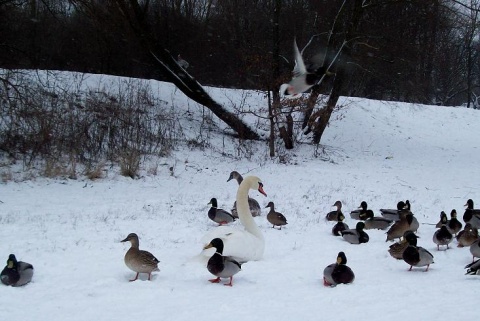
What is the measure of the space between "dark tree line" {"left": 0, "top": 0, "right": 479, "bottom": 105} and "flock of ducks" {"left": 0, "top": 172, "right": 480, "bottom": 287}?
9.18 metres

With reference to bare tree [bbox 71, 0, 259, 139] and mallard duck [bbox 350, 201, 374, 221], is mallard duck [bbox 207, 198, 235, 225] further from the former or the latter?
bare tree [bbox 71, 0, 259, 139]

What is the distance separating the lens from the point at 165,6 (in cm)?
2564

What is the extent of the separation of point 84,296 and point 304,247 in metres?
4.04

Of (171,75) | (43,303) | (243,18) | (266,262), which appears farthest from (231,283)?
(243,18)

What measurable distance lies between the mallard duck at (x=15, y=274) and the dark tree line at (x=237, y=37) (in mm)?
11823

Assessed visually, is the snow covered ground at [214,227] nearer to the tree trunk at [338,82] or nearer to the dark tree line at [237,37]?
the tree trunk at [338,82]

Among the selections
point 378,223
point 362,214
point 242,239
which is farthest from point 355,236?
point 242,239

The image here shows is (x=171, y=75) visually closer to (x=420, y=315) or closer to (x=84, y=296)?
(x=84, y=296)

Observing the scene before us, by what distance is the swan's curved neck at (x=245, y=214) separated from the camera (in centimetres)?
810

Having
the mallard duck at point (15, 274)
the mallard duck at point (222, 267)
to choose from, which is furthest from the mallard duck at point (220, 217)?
the mallard duck at point (15, 274)

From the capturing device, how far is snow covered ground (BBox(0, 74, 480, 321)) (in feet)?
18.0

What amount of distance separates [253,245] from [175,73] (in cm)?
1343

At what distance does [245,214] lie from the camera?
8.35 metres

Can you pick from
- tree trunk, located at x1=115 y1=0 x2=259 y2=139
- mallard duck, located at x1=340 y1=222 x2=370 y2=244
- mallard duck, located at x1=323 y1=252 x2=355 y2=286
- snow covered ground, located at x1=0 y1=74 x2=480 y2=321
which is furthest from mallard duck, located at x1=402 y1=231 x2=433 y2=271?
tree trunk, located at x1=115 y1=0 x2=259 y2=139
